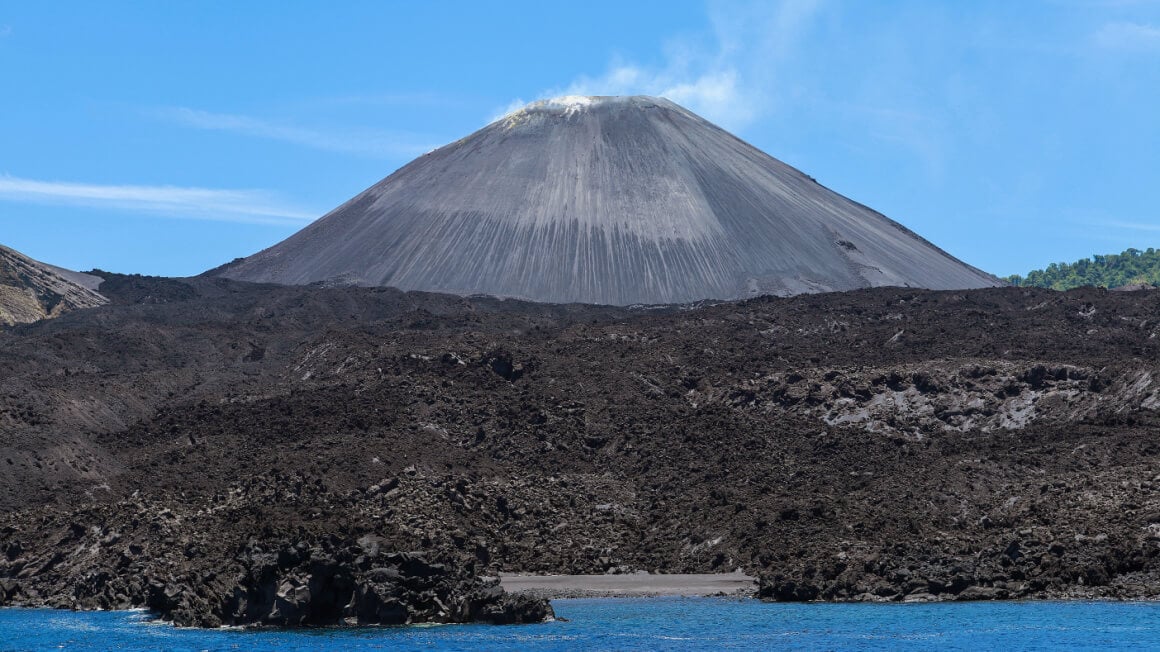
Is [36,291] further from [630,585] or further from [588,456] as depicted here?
[630,585]

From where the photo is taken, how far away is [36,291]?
6078 inches

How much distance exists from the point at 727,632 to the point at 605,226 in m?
106

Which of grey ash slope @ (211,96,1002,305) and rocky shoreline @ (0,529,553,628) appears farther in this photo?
grey ash slope @ (211,96,1002,305)

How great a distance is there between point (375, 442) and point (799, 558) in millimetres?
25750

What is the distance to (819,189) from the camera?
177750mm

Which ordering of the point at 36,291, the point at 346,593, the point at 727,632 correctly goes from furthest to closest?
the point at 36,291 → the point at 346,593 → the point at 727,632

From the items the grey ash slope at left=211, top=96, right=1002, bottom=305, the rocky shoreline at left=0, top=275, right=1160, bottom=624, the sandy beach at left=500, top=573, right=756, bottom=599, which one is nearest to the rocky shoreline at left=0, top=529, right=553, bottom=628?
the rocky shoreline at left=0, top=275, right=1160, bottom=624

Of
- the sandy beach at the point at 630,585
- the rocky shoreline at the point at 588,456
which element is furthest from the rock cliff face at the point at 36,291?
the sandy beach at the point at 630,585

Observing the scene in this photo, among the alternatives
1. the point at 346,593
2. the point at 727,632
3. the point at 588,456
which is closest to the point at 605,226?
the point at 588,456

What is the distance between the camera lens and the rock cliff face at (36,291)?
490ft

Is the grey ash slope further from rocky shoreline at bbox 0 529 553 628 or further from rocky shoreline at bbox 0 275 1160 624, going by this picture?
rocky shoreline at bbox 0 529 553 628

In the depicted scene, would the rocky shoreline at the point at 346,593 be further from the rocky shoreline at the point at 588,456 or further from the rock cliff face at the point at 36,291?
the rock cliff face at the point at 36,291

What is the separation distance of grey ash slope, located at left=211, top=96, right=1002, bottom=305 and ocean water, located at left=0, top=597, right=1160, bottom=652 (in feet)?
284

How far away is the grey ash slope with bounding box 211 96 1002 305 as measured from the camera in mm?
149875
